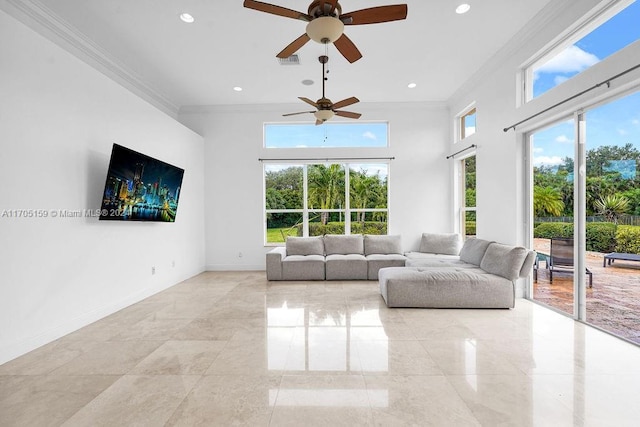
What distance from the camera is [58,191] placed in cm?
312

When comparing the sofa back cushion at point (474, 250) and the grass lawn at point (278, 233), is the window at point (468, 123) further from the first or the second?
the grass lawn at point (278, 233)

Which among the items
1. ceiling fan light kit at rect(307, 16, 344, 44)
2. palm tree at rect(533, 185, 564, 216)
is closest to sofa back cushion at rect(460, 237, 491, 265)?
palm tree at rect(533, 185, 564, 216)

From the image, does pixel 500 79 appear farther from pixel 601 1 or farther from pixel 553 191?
pixel 553 191

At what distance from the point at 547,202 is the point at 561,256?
720 millimetres

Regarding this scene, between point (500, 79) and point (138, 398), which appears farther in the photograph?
point (500, 79)

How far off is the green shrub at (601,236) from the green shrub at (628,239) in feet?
0.15

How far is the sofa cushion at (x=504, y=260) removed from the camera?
3791 millimetres

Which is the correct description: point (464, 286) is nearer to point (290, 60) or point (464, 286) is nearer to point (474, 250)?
point (474, 250)

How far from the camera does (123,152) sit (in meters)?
3.67

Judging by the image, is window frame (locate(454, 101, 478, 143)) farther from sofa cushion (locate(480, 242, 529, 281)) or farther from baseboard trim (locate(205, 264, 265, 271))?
baseboard trim (locate(205, 264, 265, 271))

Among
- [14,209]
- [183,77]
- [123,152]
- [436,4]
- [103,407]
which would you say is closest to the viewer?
[103,407]

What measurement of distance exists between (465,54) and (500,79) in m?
0.71

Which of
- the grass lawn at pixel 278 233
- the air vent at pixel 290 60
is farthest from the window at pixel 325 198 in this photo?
the air vent at pixel 290 60

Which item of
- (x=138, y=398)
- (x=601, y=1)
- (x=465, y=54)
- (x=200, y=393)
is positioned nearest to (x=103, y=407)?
(x=138, y=398)
